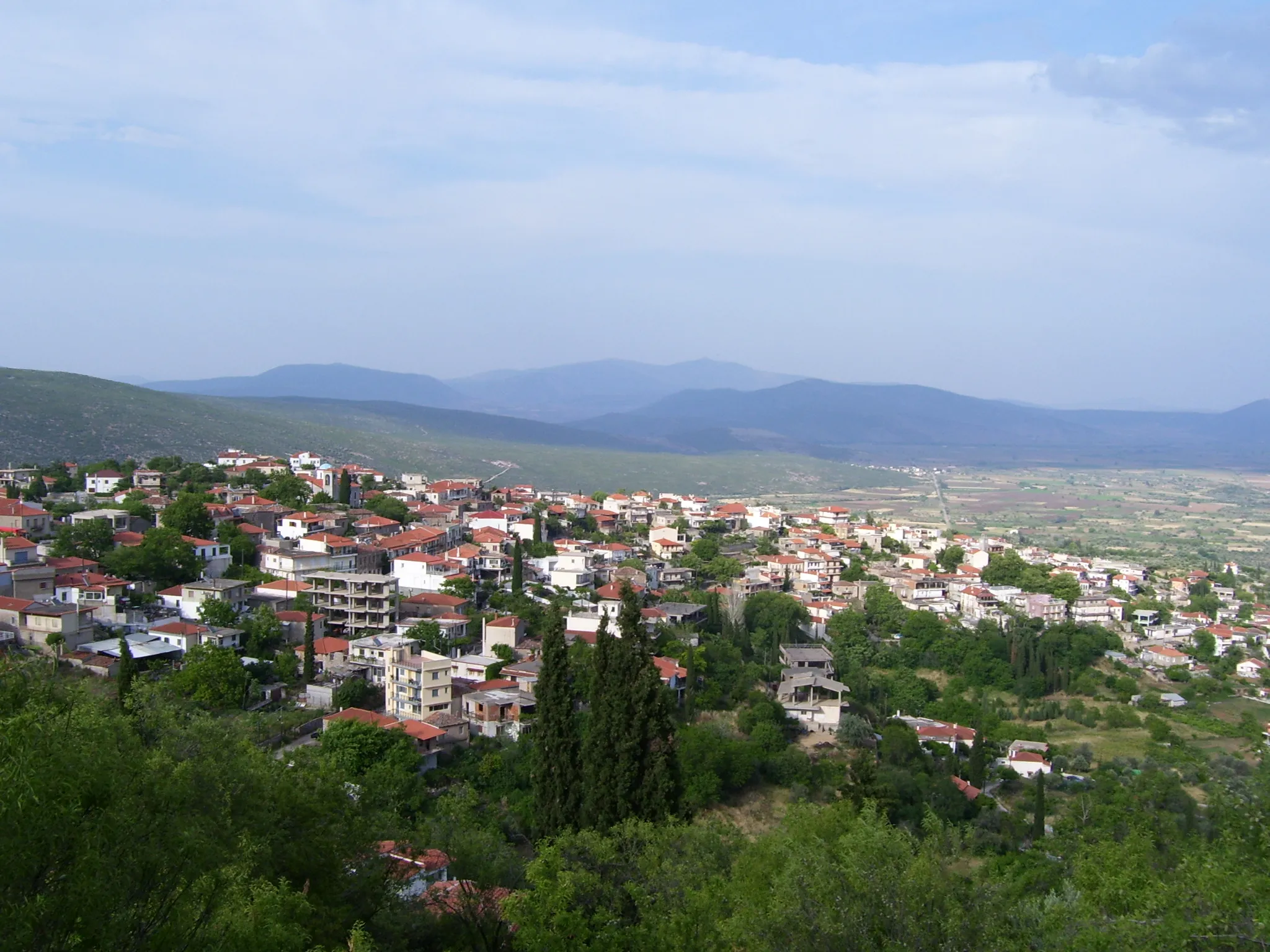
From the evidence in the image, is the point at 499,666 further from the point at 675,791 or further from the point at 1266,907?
the point at 1266,907

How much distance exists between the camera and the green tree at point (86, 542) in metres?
26.3

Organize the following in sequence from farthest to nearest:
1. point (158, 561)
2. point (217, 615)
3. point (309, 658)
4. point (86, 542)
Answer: point (86, 542) < point (158, 561) < point (217, 615) < point (309, 658)

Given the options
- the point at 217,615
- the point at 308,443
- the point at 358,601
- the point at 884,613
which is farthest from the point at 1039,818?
the point at 308,443

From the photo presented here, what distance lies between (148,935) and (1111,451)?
20607cm

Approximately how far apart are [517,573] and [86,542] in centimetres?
1126

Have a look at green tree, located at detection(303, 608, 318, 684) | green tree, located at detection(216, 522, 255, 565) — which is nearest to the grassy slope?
green tree, located at detection(216, 522, 255, 565)

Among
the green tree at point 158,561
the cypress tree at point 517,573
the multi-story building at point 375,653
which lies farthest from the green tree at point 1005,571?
the green tree at point 158,561

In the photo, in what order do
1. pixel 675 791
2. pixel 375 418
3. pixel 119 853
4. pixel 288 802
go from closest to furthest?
1. pixel 119 853
2. pixel 288 802
3. pixel 675 791
4. pixel 375 418

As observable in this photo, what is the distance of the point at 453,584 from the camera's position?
2889cm

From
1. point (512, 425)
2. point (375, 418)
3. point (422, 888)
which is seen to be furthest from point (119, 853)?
point (512, 425)

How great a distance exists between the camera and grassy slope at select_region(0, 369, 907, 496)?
73.6 meters

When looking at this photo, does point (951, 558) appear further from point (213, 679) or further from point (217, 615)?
point (213, 679)

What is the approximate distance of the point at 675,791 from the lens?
55.5 ft

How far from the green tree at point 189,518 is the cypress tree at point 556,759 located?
1635 centimetres
